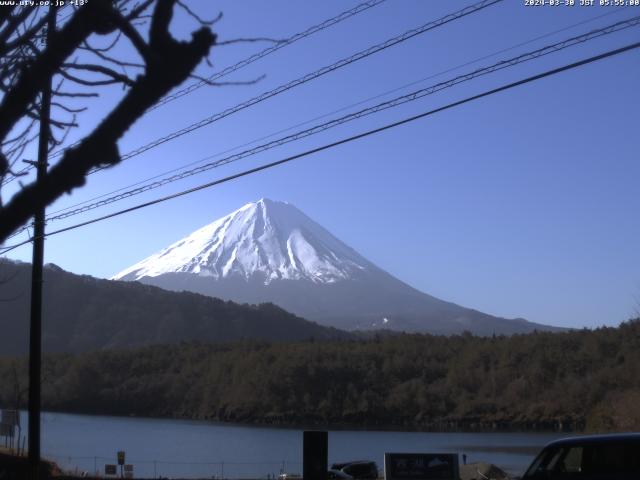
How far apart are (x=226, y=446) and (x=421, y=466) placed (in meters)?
41.4

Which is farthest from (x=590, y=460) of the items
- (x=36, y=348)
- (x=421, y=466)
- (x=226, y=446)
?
(x=226, y=446)

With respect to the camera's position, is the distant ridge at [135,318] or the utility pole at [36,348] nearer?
the utility pole at [36,348]

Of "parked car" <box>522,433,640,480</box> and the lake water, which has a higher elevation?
"parked car" <box>522,433,640,480</box>

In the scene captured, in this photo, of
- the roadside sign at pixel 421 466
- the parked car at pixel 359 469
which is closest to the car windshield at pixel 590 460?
the roadside sign at pixel 421 466

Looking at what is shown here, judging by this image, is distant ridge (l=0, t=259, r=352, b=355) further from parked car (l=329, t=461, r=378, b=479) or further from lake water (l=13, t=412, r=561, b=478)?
parked car (l=329, t=461, r=378, b=479)

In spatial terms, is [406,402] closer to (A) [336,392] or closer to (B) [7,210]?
(A) [336,392]

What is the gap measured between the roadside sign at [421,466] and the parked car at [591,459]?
6.09 m

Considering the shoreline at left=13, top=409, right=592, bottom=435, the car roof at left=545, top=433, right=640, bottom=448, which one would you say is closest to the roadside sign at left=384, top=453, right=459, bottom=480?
the car roof at left=545, top=433, right=640, bottom=448

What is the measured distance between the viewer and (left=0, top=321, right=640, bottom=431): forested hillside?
76.0 metres

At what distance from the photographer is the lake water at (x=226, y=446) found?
43656 millimetres

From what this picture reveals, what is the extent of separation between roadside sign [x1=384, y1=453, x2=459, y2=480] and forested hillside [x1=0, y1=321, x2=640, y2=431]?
53.8 m

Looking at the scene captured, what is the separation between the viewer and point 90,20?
12.7ft

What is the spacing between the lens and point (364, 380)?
3558 inches

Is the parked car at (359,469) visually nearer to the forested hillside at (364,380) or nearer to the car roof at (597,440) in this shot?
the car roof at (597,440)
